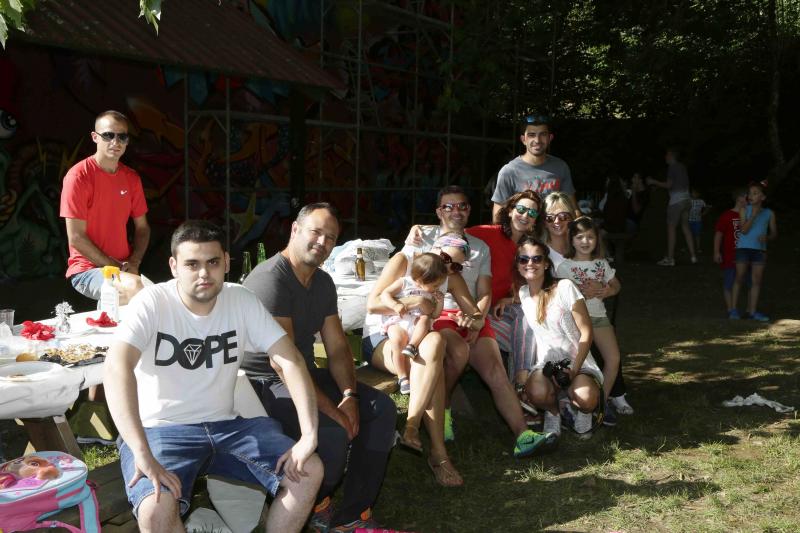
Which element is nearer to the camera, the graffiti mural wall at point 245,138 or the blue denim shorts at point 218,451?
the blue denim shorts at point 218,451

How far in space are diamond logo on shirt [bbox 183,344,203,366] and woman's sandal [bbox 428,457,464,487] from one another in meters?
1.70

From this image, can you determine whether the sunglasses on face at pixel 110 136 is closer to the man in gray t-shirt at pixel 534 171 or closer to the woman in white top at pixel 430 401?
A: the woman in white top at pixel 430 401

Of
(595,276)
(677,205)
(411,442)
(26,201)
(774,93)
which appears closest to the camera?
(411,442)

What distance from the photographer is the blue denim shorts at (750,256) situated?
29.0 feet

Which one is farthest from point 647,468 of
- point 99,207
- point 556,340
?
point 99,207

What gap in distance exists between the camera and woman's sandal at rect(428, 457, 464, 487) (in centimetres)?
437

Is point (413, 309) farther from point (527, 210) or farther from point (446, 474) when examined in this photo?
point (527, 210)

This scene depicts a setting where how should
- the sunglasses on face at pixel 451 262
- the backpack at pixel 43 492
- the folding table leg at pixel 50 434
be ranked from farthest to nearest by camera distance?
the sunglasses on face at pixel 451 262 < the folding table leg at pixel 50 434 < the backpack at pixel 43 492

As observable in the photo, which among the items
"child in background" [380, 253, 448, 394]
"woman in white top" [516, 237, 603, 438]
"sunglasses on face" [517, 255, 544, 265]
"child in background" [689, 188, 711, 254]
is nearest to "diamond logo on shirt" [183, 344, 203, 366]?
"child in background" [380, 253, 448, 394]

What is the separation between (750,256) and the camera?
8883mm

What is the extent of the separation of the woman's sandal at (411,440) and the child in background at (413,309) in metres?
0.29

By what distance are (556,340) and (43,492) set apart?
3.13m

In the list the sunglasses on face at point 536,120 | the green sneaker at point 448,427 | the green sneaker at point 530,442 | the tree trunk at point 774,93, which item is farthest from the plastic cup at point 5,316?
the tree trunk at point 774,93

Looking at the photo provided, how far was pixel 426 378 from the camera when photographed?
4.38 meters
